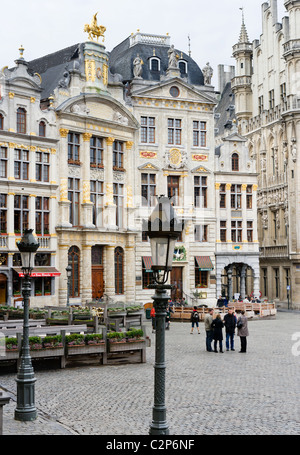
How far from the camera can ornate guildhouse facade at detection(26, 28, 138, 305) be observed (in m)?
43.1

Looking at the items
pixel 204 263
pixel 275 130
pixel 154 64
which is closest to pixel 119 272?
pixel 204 263

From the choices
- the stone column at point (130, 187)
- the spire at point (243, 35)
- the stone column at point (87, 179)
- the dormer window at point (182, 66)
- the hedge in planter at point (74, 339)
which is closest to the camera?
the hedge in planter at point (74, 339)

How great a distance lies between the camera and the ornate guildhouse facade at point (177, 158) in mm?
47719

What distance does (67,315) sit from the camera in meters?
28.6

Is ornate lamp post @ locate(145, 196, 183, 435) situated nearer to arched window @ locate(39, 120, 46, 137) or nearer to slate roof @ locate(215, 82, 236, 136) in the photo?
arched window @ locate(39, 120, 46, 137)

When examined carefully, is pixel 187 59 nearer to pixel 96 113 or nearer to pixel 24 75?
pixel 96 113

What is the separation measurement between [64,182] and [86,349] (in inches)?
950

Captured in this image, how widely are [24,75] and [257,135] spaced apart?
29.2 metres

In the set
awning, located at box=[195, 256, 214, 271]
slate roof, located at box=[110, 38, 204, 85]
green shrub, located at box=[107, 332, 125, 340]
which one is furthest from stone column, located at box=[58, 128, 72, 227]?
green shrub, located at box=[107, 332, 125, 340]

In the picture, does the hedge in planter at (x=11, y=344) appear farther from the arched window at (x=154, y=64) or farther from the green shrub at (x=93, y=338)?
the arched window at (x=154, y=64)

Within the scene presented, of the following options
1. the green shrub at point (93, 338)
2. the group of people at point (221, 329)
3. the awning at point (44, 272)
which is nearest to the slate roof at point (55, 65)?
the awning at point (44, 272)

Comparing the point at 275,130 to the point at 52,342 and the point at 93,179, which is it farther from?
the point at 52,342

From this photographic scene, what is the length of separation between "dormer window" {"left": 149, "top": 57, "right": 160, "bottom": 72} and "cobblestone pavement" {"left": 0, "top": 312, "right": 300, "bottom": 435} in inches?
1242

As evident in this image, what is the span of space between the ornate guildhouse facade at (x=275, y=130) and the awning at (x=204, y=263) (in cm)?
996
